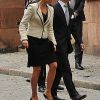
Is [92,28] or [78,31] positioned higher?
[78,31]

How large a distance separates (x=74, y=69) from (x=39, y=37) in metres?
4.14

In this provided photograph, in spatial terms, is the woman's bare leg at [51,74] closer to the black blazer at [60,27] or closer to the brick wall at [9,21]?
the black blazer at [60,27]

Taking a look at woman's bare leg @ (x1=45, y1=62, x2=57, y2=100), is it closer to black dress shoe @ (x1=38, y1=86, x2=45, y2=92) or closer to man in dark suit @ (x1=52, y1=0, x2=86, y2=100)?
man in dark suit @ (x1=52, y1=0, x2=86, y2=100)

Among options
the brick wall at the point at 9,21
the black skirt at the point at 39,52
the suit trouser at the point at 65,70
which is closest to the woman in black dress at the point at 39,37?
the black skirt at the point at 39,52

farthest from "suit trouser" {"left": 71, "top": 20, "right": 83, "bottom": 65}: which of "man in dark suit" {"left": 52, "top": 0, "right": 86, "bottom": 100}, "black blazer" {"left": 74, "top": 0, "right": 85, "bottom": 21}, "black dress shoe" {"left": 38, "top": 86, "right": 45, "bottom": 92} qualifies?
"man in dark suit" {"left": 52, "top": 0, "right": 86, "bottom": 100}

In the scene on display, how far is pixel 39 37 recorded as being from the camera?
8414 mm

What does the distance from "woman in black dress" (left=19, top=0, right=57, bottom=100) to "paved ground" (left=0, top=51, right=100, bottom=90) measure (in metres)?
2.25

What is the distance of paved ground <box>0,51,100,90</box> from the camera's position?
35.5ft

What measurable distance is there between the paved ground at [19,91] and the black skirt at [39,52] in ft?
3.55

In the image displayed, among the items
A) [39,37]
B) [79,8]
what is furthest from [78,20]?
[39,37]

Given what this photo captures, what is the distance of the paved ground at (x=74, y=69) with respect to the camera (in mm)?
10812

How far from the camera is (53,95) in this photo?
882cm

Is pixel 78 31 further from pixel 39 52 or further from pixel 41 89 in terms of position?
pixel 39 52

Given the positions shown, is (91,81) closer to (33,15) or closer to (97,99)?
(97,99)
